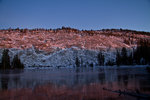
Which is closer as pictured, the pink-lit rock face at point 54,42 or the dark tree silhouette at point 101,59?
the dark tree silhouette at point 101,59

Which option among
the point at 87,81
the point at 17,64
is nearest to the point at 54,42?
the point at 17,64

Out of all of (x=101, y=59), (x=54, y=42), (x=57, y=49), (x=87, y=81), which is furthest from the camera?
(x=54, y=42)

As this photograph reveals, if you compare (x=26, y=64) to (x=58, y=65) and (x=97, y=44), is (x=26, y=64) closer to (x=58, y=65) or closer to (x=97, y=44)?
(x=58, y=65)

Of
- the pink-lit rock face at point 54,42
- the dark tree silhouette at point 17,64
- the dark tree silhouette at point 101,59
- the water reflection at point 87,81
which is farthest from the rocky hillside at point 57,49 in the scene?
the water reflection at point 87,81

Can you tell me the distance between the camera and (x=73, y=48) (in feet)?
258

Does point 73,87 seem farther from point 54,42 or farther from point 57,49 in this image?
point 54,42

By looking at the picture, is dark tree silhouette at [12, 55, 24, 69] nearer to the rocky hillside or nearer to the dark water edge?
the rocky hillside

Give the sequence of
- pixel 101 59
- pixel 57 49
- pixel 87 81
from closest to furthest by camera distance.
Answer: pixel 87 81, pixel 101 59, pixel 57 49

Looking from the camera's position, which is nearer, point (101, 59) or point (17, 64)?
point (17, 64)

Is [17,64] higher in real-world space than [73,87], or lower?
higher

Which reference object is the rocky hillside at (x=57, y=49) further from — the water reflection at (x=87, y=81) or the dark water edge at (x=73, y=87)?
the dark water edge at (x=73, y=87)

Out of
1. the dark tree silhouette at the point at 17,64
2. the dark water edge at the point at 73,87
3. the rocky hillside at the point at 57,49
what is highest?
the rocky hillside at the point at 57,49

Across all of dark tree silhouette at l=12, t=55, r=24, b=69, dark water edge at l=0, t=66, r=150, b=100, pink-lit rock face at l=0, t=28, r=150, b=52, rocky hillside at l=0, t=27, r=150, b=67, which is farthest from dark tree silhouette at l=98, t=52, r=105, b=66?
dark water edge at l=0, t=66, r=150, b=100

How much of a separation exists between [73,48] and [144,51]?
32012 mm
